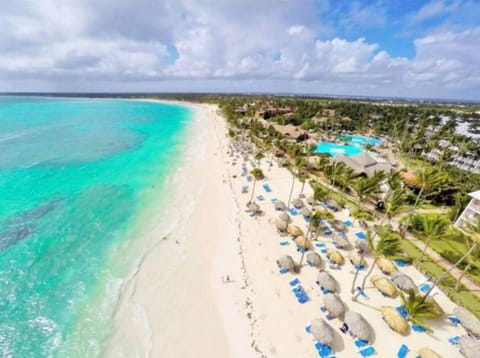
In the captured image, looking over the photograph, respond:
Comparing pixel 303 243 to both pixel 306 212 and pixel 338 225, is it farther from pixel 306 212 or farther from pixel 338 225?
pixel 338 225

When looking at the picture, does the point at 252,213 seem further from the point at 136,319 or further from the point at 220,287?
the point at 136,319

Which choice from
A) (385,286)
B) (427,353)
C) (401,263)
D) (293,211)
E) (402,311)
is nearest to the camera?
(427,353)

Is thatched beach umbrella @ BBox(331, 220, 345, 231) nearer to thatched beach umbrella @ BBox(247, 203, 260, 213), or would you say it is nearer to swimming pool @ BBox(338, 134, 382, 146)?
thatched beach umbrella @ BBox(247, 203, 260, 213)

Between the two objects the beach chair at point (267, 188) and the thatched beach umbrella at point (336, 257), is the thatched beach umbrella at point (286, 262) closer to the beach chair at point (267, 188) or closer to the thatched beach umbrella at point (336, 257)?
the thatched beach umbrella at point (336, 257)

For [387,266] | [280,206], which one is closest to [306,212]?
[280,206]

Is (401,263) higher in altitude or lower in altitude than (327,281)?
lower

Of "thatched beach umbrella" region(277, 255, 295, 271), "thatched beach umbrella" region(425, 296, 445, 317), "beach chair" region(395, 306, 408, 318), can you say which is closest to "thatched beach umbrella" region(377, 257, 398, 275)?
"thatched beach umbrella" region(425, 296, 445, 317)

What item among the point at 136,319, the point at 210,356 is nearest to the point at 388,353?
the point at 210,356
